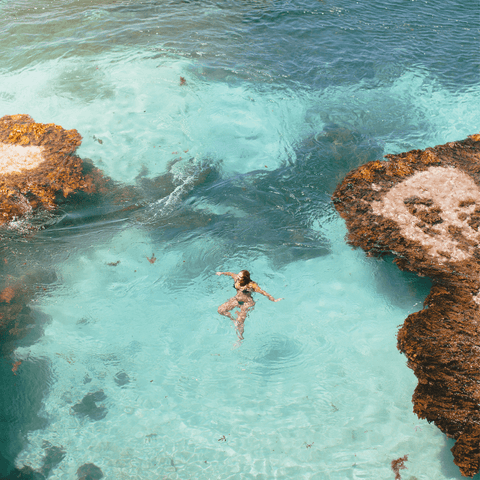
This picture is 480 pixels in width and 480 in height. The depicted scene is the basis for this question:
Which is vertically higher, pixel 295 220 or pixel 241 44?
pixel 241 44

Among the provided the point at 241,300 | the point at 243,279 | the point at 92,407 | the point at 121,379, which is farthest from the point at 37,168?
the point at 241,300

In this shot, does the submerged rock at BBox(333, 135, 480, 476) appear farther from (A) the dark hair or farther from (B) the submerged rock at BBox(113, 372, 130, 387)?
(B) the submerged rock at BBox(113, 372, 130, 387)

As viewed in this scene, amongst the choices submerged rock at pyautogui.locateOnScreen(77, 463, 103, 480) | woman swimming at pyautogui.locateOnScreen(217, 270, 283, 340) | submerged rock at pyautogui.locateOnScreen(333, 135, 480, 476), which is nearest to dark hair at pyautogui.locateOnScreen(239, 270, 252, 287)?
woman swimming at pyautogui.locateOnScreen(217, 270, 283, 340)

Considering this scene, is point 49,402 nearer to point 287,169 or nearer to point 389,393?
point 389,393

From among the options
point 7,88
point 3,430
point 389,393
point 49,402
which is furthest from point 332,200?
point 7,88

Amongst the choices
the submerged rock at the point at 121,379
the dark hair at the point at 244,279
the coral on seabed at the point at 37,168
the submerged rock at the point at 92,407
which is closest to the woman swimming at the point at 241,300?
the dark hair at the point at 244,279

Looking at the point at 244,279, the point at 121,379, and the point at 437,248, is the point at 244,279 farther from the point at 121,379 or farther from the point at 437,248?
the point at 437,248

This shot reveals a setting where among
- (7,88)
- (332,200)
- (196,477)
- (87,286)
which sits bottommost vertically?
(196,477)
